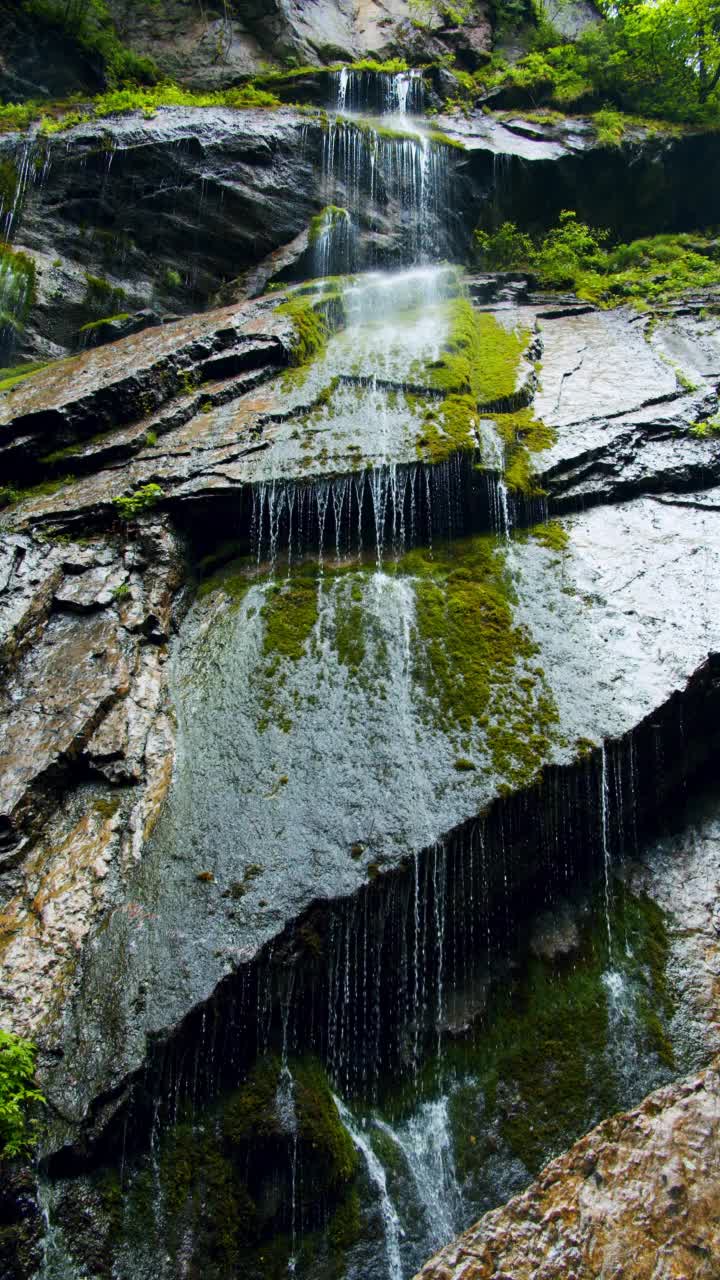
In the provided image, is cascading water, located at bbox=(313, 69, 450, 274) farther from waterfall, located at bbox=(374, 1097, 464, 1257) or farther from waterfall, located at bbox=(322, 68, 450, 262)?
waterfall, located at bbox=(374, 1097, 464, 1257)

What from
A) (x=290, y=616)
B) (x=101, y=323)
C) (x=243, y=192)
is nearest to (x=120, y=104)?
(x=243, y=192)

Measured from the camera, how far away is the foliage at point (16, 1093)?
3896 millimetres

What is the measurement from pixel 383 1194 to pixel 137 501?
20.8 ft

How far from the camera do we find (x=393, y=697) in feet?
19.5

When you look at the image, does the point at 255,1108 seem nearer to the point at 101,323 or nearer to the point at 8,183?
the point at 101,323

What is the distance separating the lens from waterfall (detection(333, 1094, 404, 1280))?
431 cm

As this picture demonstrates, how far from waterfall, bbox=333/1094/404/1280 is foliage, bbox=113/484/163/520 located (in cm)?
563

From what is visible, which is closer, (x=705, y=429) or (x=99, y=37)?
(x=705, y=429)

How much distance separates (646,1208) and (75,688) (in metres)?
5.30

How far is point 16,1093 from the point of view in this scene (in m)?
4.01

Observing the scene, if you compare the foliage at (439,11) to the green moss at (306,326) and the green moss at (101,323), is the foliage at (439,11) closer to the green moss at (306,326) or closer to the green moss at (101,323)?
the green moss at (306,326)

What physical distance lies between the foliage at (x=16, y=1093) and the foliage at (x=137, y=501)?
480 cm

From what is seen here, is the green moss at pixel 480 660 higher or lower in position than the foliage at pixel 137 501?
lower

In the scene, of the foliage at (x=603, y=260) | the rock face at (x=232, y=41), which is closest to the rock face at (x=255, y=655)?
the foliage at (x=603, y=260)
